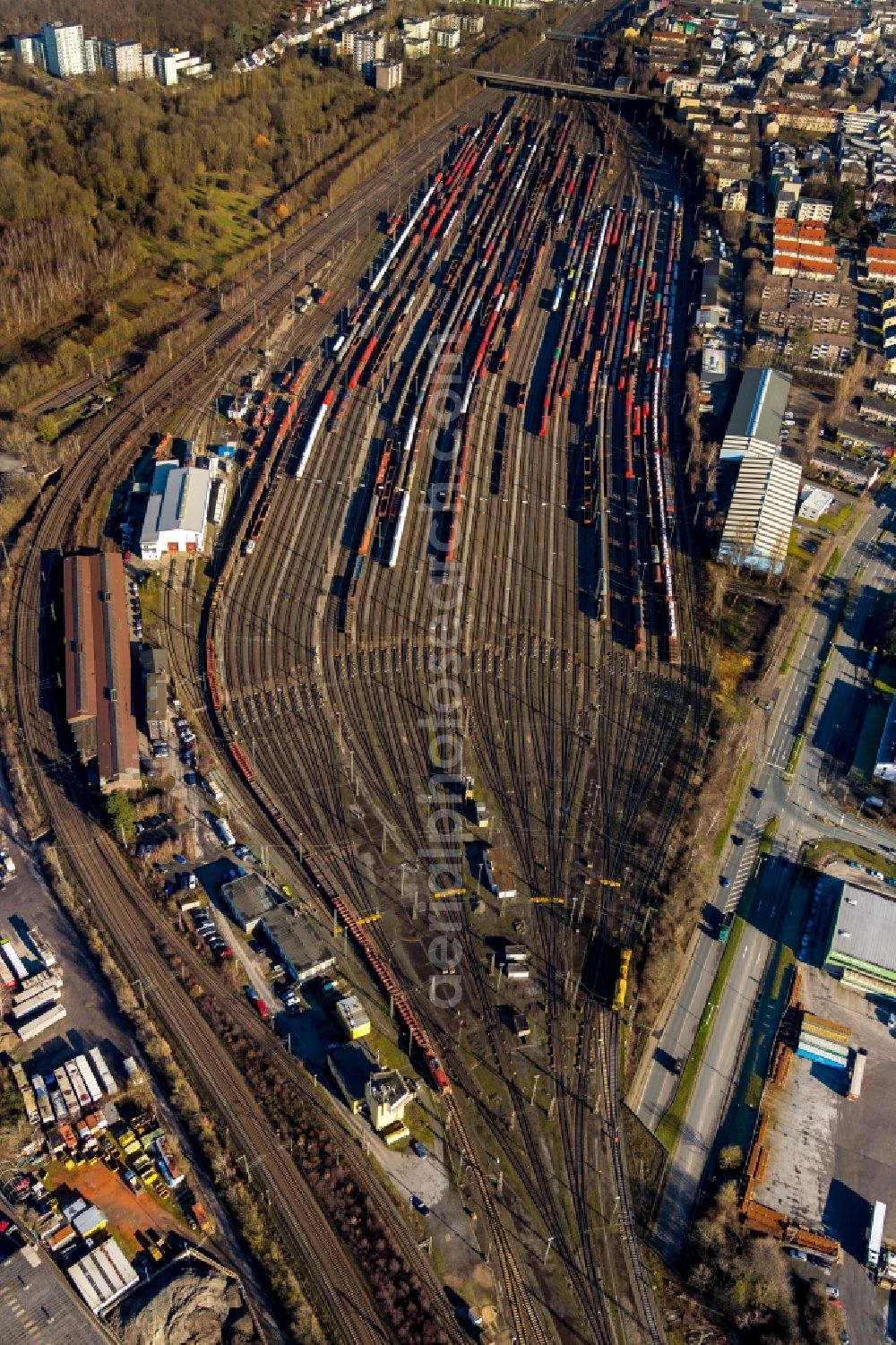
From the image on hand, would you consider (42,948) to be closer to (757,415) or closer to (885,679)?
(885,679)

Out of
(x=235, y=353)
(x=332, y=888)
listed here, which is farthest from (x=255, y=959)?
(x=235, y=353)

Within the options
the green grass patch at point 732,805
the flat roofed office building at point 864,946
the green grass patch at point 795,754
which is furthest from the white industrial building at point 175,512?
the flat roofed office building at point 864,946

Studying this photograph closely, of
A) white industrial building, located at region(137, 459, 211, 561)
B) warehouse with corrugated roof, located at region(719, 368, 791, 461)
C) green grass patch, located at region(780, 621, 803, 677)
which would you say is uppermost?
warehouse with corrugated roof, located at region(719, 368, 791, 461)

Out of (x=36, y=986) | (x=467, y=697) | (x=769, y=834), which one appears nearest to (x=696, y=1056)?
(x=769, y=834)

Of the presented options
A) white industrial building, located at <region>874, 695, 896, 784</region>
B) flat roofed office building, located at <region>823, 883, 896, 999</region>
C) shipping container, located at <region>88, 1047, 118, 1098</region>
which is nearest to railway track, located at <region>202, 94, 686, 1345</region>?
flat roofed office building, located at <region>823, 883, 896, 999</region>

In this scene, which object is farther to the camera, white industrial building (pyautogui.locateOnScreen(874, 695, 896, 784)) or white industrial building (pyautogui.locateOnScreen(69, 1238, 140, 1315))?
white industrial building (pyautogui.locateOnScreen(874, 695, 896, 784))

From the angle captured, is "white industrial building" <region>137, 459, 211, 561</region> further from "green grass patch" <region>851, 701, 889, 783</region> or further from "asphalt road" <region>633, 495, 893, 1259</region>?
"green grass patch" <region>851, 701, 889, 783</region>
